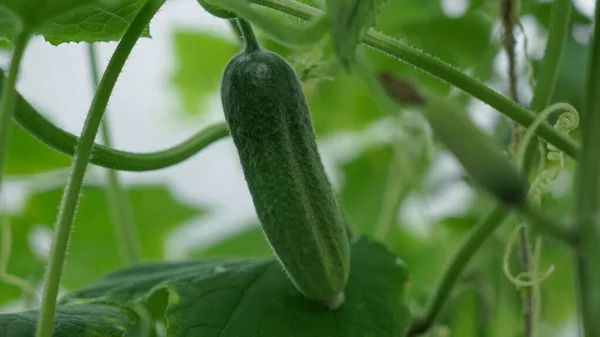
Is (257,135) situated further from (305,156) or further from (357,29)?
(357,29)

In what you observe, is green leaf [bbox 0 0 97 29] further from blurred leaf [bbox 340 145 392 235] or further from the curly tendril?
blurred leaf [bbox 340 145 392 235]

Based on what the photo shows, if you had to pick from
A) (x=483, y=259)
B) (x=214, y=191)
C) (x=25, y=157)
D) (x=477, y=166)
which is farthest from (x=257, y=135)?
(x=214, y=191)

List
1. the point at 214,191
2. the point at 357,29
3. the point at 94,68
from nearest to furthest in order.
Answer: the point at 357,29 → the point at 94,68 → the point at 214,191

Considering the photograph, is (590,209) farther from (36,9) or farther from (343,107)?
(343,107)

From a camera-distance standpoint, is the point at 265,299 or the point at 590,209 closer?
A: the point at 590,209

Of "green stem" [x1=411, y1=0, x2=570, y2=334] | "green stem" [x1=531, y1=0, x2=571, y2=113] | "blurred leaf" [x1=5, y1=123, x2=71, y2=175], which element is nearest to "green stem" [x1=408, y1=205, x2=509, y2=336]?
"green stem" [x1=411, y1=0, x2=570, y2=334]

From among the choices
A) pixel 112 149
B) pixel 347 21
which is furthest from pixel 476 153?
pixel 112 149

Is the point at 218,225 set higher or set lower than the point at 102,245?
lower
